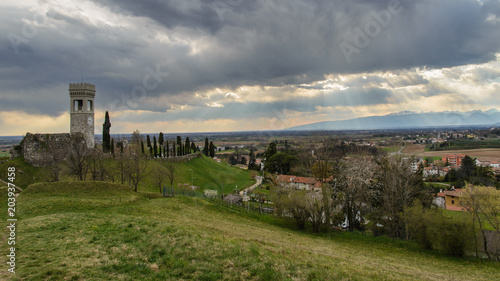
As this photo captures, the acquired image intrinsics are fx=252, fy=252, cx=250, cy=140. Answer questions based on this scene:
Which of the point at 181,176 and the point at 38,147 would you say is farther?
the point at 181,176

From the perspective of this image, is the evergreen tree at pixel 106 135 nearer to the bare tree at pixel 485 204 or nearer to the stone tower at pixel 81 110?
the stone tower at pixel 81 110

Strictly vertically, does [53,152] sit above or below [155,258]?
above

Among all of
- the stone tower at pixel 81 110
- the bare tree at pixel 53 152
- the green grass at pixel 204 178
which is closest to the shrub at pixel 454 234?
the green grass at pixel 204 178

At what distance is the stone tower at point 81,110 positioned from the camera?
40875 mm

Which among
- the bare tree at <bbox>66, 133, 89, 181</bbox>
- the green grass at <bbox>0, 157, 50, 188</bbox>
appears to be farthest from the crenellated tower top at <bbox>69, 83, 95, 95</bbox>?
the green grass at <bbox>0, 157, 50, 188</bbox>

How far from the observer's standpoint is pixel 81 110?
136 ft

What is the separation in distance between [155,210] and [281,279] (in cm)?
1421

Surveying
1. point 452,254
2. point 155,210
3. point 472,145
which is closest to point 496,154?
point 472,145

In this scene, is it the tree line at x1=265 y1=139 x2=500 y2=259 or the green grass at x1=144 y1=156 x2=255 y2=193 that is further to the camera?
the green grass at x1=144 y1=156 x2=255 y2=193

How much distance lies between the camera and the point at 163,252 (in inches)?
388

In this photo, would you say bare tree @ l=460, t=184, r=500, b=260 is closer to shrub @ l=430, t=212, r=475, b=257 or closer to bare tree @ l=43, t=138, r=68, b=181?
shrub @ l=430, t=212, r=475, b=257

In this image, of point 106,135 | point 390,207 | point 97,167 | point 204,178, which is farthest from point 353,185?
point 106,135

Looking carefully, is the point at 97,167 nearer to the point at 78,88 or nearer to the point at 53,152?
the point at 53,152

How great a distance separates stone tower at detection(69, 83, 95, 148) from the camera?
40.9 m
